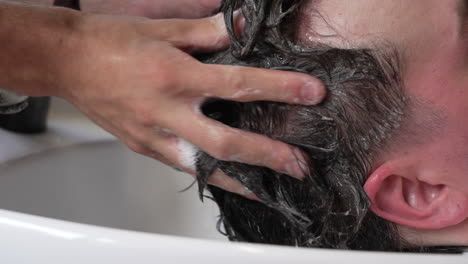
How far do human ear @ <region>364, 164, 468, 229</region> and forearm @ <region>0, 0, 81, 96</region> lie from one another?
0.58 m

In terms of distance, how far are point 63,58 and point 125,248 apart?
0.36 m

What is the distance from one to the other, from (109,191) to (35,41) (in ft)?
2.35

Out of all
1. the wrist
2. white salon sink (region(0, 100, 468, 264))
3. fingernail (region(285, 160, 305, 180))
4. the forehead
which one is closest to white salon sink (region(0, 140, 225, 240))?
white salon sink (region(0, 100, 468, 264))

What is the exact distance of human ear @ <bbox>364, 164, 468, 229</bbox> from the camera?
0.96 meters

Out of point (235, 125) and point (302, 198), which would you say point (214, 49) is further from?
point (302, 198)

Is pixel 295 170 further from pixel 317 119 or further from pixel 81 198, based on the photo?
pixel 81 198

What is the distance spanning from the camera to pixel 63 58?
94 cm

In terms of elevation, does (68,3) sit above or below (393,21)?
below

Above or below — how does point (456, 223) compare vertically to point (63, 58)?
below

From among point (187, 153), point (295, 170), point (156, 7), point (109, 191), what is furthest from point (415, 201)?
point (109, 191)

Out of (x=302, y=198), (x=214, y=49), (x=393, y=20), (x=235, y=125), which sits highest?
(x=393, y=20)

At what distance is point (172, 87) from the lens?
878 millimetres

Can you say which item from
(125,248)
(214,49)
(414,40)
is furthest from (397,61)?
(125,248)

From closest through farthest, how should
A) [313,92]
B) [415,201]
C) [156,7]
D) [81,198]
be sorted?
[313,92] → [415,201] → [156,7] → [81,198]
